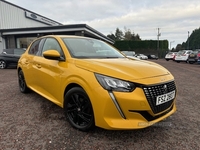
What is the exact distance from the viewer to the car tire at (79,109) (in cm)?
234

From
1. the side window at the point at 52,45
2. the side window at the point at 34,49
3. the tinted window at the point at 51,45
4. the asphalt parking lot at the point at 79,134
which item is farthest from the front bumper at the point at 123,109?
the side window at the point at 34,49

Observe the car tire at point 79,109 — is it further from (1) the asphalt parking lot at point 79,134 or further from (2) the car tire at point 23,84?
(2) the car tire at point 23,84

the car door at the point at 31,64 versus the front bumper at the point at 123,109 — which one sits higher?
the car door at the point at 31,64

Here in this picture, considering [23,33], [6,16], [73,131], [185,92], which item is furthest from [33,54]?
[6,16]

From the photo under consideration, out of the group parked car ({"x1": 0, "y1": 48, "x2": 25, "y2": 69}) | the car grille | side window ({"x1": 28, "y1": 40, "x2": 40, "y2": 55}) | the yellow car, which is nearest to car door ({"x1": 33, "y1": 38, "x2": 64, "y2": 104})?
the yellow car

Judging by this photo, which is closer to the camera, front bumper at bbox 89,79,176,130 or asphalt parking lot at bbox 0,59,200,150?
front bumper at bbox 89,79,176,130

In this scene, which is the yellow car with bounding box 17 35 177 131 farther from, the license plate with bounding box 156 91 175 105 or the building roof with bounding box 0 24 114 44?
the building roof with bounding box 0 24 114 44

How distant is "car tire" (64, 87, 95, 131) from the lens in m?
2.34

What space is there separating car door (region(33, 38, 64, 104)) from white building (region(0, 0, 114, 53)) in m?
11.9

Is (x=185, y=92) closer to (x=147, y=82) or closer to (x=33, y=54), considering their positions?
(x=147, y=82)

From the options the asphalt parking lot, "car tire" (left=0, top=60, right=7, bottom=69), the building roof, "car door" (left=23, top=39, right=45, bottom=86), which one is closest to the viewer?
the asphalt parking lot

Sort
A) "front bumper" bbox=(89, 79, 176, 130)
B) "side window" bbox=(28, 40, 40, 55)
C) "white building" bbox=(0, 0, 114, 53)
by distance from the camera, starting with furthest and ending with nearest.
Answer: "white building" bbox=(0, 0, 114, 53) → "side window" bbox=(28, 40, 40, 55) → "front bumper" bbox=(89, 79, 176, 130)

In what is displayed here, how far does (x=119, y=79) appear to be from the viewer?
6.96 ft

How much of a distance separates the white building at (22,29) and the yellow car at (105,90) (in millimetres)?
12643
